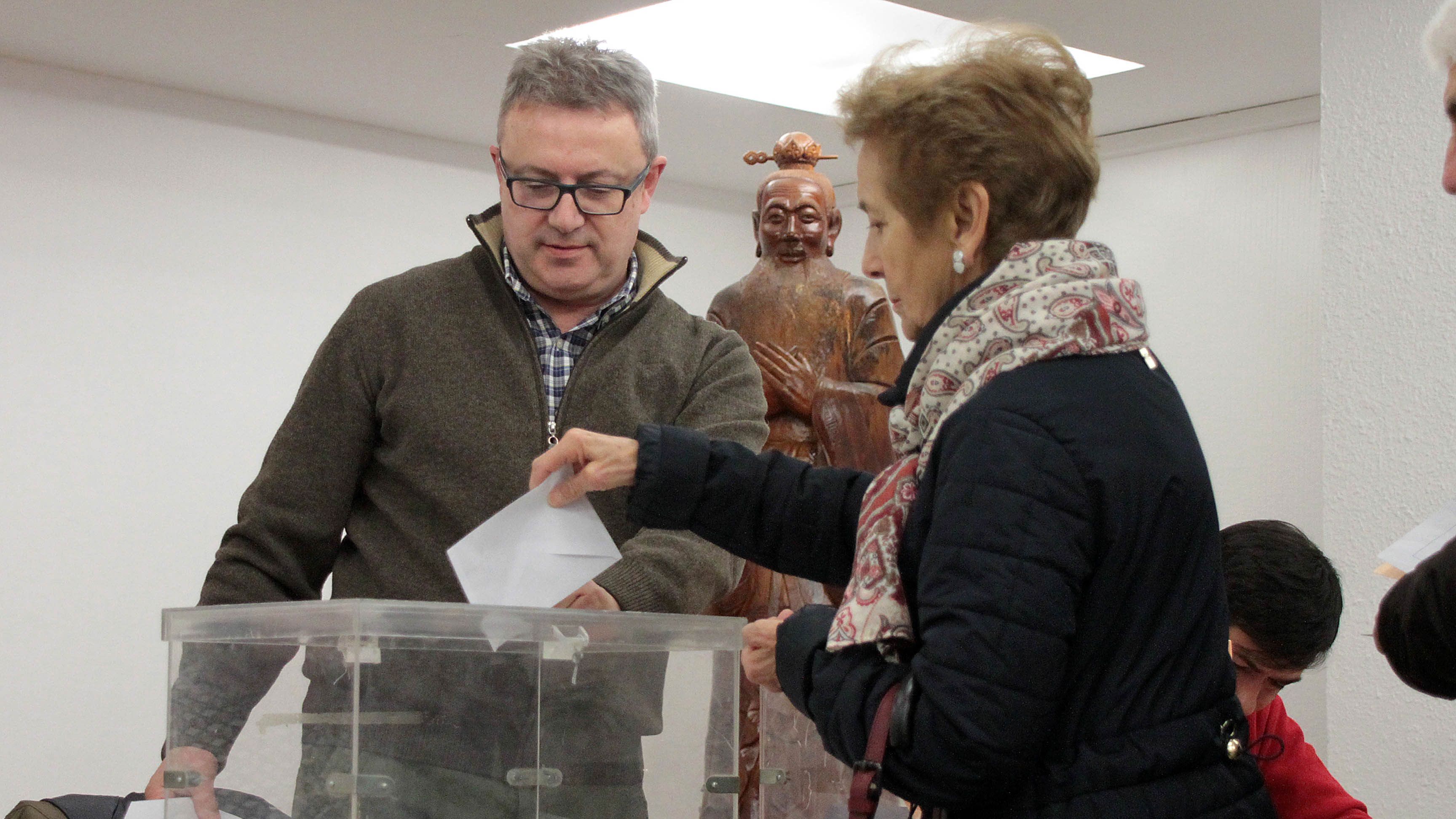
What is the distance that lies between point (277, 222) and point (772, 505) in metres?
4.16

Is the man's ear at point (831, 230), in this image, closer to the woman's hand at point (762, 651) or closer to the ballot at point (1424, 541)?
the ballot at point (1424, 541)

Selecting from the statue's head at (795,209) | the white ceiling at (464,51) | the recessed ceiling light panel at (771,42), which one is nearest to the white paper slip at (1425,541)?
the statue's head at (795,209)

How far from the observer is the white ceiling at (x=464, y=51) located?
392cm

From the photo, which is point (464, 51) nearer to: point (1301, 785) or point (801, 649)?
point (1301, 785)

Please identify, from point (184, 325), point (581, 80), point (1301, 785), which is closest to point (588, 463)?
point (581, 80)

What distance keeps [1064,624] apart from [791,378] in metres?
2.62

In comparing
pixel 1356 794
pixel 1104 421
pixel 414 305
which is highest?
pixel 414 305

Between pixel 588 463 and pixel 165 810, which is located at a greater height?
pixel 588 463

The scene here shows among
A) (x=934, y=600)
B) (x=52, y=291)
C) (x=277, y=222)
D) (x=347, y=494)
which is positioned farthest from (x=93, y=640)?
(x=934, y=600)

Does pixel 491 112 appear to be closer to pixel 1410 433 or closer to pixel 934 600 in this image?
pixel 1410 433

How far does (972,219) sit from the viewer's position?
118 cm

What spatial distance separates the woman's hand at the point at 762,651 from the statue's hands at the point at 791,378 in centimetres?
233

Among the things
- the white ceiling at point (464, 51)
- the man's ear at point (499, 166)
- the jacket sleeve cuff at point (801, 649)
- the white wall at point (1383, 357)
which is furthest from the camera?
the white ceiling at point (464, 51)

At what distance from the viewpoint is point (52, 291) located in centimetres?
462
